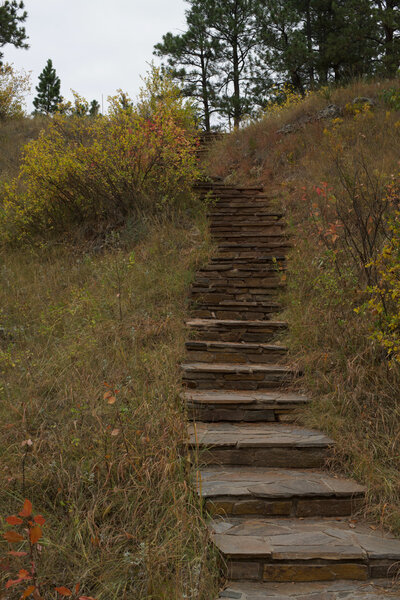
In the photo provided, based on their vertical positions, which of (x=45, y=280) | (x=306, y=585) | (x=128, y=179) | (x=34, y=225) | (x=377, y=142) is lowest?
(x=306, y=585)

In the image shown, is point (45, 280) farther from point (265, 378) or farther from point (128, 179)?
point (265, 378)

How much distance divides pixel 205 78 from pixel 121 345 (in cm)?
1576

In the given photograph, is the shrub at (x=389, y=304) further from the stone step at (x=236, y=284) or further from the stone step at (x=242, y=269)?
the stone step at (x=242, y=269)

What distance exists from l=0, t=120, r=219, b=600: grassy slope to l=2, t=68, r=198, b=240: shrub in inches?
76.6

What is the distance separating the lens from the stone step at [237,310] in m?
5.21

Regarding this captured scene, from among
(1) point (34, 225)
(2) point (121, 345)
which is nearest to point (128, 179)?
(1) point (34, 225)

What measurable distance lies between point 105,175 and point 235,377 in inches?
163

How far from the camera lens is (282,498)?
272 centimetres

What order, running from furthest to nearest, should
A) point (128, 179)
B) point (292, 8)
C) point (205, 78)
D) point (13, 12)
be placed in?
point (205, 78) < point (292, 8) < point (13, 12) < point (128, 179)

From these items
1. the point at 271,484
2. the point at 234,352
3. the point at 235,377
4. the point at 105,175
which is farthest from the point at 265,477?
the point at 105,175

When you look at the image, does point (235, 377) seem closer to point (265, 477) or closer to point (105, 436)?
point (265, 477)

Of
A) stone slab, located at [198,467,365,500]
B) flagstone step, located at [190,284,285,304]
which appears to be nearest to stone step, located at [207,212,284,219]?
flagstone step, located at [190,284,285,304]

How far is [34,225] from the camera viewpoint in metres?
7.28

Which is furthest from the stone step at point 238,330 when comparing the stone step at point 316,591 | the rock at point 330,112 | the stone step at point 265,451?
the rock at point 330,112
